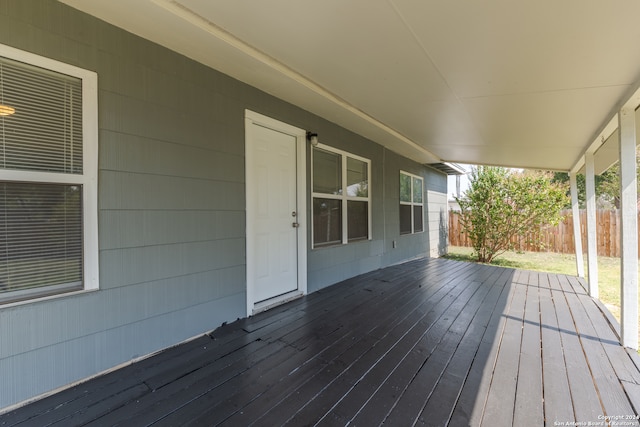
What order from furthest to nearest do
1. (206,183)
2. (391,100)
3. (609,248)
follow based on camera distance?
(609,248), (391,100), (206,183)

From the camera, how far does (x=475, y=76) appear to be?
241 centimetres

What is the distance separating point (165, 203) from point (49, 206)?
677 millimetres

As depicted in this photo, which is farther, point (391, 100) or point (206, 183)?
point (391, 100)

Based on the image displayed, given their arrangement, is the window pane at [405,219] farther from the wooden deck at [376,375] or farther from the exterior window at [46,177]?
the exterior window at [46,177]

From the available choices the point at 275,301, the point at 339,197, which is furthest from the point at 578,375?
the point at 339,197

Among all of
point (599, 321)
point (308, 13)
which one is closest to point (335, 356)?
point (308, 13)

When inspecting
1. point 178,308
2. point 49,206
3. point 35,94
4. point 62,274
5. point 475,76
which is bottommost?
point 178,308

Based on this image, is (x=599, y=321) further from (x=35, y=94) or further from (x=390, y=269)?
(x=35, y=94)

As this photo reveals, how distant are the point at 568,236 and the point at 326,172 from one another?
8779 millimetres

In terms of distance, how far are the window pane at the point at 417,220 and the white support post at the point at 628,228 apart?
4.67 m

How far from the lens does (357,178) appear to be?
16.1 feet

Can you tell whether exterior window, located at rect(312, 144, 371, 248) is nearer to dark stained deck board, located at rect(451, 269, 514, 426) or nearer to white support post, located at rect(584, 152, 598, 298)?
dark stained deck board, located at rect(451, 269, 514, 426)

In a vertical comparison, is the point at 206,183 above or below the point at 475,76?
below

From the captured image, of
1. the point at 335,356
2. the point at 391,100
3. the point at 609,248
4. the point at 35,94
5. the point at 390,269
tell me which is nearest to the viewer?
the point at 35,94
